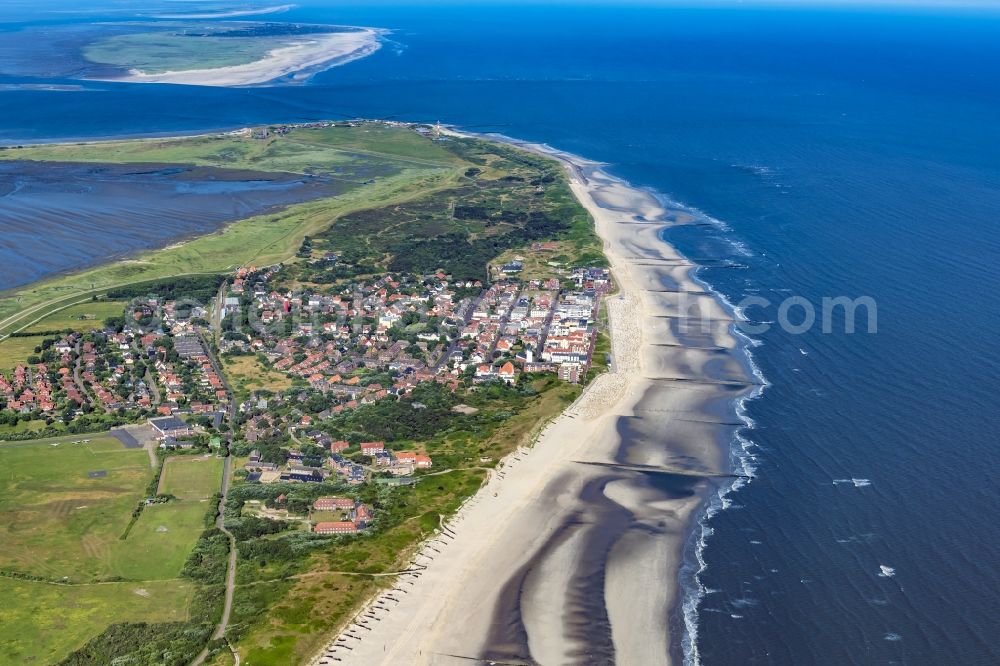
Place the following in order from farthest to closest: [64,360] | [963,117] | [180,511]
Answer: [963,117]
[64,360]
[180,511]

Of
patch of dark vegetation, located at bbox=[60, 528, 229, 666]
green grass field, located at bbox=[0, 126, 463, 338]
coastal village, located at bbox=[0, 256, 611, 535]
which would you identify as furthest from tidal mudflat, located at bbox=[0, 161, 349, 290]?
patch of dark vegetation, located at bbox=[60, 528, 229, 666]

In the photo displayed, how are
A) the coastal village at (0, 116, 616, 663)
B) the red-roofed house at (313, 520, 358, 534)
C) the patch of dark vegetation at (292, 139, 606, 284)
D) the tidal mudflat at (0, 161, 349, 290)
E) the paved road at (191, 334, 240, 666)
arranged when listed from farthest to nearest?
the tidal mudflat at (0, 161, 349, 290), the patch of dark vegetation at (292, 139, 606, 284), the red-roofed house at (313, 520, 358, 534), the coastal village at (0, 116, 616, 663), the paved road at (191, 334, 240, 666)

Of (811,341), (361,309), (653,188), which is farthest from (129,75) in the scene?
(811,341)

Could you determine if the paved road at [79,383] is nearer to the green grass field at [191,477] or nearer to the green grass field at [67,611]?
the green grass field at [191,477]

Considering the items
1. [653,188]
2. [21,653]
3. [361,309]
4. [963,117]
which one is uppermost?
[963,117]

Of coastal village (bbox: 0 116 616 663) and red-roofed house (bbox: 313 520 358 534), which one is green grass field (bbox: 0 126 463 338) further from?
red-roofed house (bbox: 313 520 358 534)

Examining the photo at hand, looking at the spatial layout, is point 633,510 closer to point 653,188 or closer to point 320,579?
point 320,579
